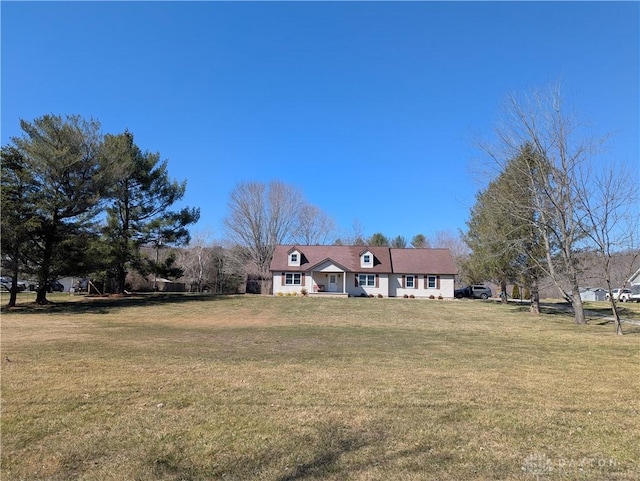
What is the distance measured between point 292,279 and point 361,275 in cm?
658

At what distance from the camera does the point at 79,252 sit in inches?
1011

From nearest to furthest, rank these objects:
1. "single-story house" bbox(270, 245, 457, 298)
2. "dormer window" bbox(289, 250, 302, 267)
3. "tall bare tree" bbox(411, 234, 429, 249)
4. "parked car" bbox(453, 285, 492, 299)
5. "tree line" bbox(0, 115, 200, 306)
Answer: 1. "tree line" bbox(0, 115, 200, 306)
2. "single-story house" bbox(270, 245, 457, 298)
3. "dormer window" bbox(289, 250, 302, 267)
4. "parked car" bbox(453, 285, 492, 299)
5. "tall bare tree" bbox(411, 234, 429, 249)

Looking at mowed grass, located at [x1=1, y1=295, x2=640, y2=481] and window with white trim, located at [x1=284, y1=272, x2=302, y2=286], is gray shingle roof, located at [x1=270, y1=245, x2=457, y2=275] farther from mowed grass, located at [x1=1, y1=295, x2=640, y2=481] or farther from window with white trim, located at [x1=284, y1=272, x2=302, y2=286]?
mowed grass, located at [x1=1, y1=295, x2=640, y2=481]

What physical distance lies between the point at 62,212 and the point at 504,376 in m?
26.4

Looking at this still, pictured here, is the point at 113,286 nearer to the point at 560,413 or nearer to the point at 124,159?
the point at 124,159

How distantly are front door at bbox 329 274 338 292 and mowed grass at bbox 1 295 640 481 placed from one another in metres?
32.1

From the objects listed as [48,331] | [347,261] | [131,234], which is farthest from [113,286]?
[48,331]

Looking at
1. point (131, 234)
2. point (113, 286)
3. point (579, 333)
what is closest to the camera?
point (579, 333)

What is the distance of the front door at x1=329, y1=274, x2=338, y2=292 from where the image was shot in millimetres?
42594

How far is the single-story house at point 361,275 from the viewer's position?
4225 cm

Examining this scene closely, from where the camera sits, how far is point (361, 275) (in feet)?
140

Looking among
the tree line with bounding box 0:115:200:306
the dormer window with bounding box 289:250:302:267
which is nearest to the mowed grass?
the tree line with bounding box 0:115:200:306

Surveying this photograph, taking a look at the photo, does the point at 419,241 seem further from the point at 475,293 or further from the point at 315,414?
the point at 315,414

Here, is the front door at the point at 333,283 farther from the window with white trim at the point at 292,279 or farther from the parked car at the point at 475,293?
the parked car at the point at 475,293
